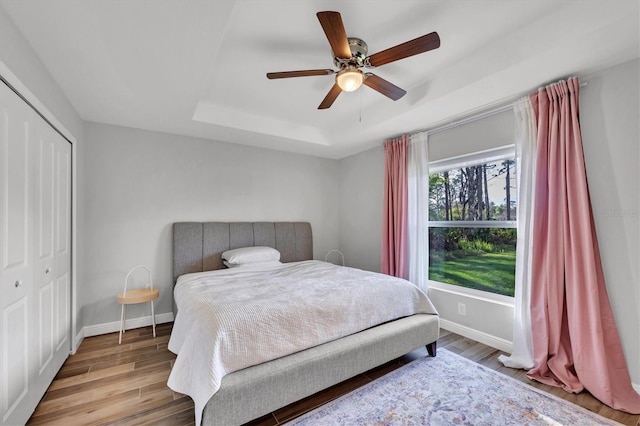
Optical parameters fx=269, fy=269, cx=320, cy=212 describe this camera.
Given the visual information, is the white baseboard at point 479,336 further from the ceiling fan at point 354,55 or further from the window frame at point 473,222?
the ceiling fan at point 354,55

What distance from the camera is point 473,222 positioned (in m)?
2.95

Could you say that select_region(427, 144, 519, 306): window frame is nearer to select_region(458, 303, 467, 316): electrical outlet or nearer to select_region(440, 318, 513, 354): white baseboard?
select_region(458, 303, 467, 316): electrical outlet

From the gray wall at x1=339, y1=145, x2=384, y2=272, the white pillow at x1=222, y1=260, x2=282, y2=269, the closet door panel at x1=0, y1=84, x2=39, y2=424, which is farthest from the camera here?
the gray wall at x1=339, y1=145, x2=384, y2=272

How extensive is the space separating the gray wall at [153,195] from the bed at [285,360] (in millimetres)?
274

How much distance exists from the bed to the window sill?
742mm

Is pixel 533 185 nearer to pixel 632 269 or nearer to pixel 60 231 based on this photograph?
pixel 632 269

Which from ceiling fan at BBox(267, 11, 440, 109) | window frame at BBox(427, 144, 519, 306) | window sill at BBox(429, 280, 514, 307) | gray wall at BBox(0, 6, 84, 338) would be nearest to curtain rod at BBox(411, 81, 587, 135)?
window frame at BBox(427, 144, 519, 306)

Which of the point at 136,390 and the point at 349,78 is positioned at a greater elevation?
the point at 349,78

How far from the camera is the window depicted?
2689mm

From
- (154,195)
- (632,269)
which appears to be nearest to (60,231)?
(154,195)

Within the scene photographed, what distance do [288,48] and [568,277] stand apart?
276 cm

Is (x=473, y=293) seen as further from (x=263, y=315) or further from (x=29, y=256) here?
(x=29, y=256)

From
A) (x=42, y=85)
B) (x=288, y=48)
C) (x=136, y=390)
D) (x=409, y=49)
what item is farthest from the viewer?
(x=288, y=48)

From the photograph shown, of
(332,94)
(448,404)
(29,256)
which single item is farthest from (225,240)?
(448,404)
